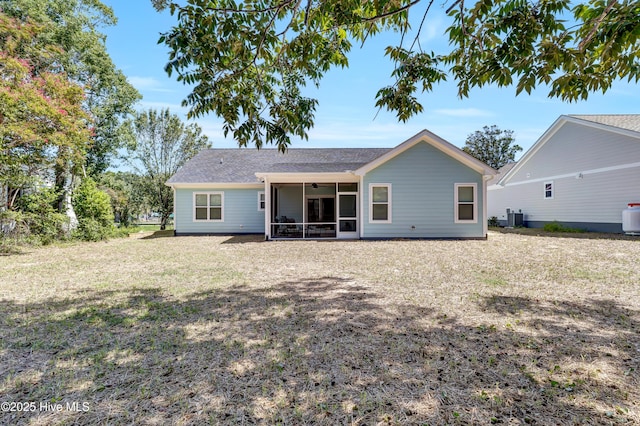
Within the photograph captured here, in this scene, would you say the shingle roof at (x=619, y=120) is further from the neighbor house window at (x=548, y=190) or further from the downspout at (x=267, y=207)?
the downspout at (x=267, y=207)

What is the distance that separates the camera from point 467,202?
12.8 m

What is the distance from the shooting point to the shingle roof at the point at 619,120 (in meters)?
14.0

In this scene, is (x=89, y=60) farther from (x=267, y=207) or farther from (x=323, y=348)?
(x=323, y=348)

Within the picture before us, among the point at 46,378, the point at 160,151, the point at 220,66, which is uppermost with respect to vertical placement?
the point at 160,151

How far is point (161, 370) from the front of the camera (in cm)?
271

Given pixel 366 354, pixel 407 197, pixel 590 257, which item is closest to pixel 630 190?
pixel 590 257

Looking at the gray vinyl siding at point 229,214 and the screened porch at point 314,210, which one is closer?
the screened porch at point 314,210

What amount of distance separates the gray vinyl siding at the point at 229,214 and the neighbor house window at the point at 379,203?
613 centimetres

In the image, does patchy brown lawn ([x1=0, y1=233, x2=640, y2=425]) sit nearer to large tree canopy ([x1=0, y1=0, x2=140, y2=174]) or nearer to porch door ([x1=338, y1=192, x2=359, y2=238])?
porch door ([x1=338, y1=192, x2=359, y2=238])

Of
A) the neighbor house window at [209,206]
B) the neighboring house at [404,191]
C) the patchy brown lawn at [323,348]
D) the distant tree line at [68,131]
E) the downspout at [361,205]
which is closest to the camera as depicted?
the patchy brown lawn at [323,348]

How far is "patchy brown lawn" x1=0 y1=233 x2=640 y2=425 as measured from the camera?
221cm

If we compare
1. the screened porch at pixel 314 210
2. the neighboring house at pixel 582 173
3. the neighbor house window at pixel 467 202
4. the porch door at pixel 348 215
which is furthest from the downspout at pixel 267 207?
the neighboring house at pixel 582 173

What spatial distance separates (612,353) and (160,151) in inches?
1131

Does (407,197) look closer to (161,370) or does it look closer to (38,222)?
(161,370)
